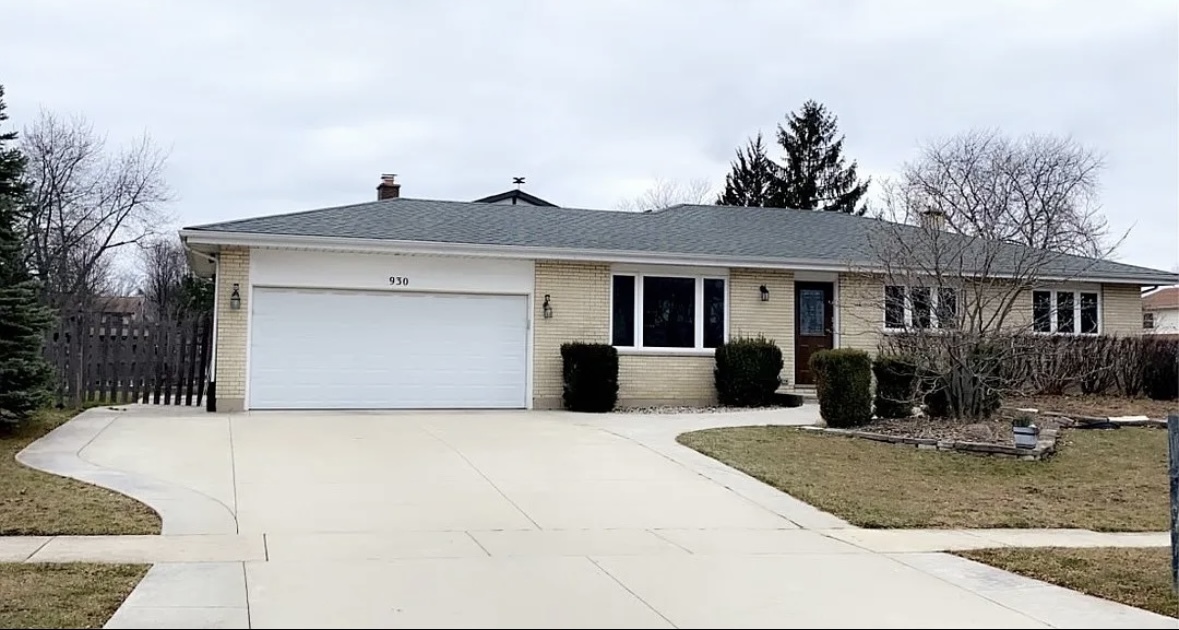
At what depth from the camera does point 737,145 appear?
172ft

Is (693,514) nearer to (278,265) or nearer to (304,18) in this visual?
(304,18)

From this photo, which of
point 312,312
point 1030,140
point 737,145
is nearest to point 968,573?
point 312,312

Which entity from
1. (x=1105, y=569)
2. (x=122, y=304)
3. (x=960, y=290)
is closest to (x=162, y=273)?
(x=122, y=304)

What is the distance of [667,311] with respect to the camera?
59.9ft

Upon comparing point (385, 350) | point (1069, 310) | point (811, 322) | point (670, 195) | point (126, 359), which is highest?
point (670, 195)

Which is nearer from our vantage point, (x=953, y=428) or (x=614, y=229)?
(x=953, y=428)

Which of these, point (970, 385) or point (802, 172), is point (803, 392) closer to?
point (970, 385)

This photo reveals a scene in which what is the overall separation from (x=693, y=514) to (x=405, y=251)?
9054 millimetres

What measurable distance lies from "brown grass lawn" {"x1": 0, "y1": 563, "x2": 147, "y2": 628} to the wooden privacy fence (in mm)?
Answer: 11070

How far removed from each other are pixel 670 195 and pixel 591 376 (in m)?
38.4

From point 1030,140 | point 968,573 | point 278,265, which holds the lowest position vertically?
point 968,573

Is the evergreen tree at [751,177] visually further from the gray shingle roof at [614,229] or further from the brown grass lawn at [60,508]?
the brown grass lawn at [60,508]

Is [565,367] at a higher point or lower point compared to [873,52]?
lower

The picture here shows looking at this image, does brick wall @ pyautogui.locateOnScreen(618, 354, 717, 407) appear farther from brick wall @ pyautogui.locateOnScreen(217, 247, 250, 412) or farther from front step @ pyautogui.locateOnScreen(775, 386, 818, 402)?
brick wall @ pyautogui.locateOnScreen(217, 247, 250, 412)
